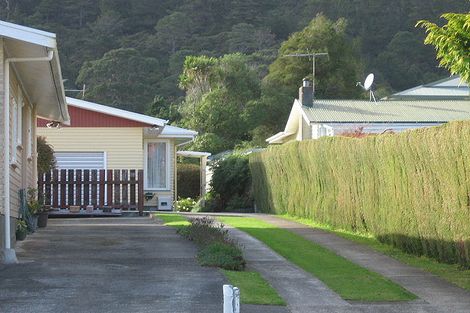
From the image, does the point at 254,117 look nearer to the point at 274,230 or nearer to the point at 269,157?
the point at 269,157

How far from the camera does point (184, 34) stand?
254 feet

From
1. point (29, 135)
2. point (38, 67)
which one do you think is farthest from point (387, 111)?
point (38, 67)

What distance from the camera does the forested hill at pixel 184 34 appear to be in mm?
69875

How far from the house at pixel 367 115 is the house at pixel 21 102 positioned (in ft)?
57.1

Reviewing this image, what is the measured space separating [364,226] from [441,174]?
5586 mm

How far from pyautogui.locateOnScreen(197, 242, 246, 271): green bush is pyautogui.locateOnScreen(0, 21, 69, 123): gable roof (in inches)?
152

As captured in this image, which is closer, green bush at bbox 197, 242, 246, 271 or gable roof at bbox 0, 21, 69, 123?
green bush at bbox 197, 242, 246, 271

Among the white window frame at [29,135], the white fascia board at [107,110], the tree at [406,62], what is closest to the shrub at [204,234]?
the white window frame at [29,135]

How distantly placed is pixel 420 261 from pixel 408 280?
2358 millimetres

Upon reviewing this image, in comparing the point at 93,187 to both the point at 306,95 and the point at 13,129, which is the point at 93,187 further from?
the point at 306,95

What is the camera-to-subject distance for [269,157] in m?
30.6

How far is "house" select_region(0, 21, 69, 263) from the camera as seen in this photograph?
45.2 feet

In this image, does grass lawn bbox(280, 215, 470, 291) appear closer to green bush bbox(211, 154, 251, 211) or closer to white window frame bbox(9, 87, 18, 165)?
white window frame bbox(9, 87, 18, 165)

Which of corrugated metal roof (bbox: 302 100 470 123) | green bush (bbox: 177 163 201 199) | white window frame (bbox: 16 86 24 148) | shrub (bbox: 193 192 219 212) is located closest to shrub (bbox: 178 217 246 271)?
white window frame (bbox: 16 86 24 148)
